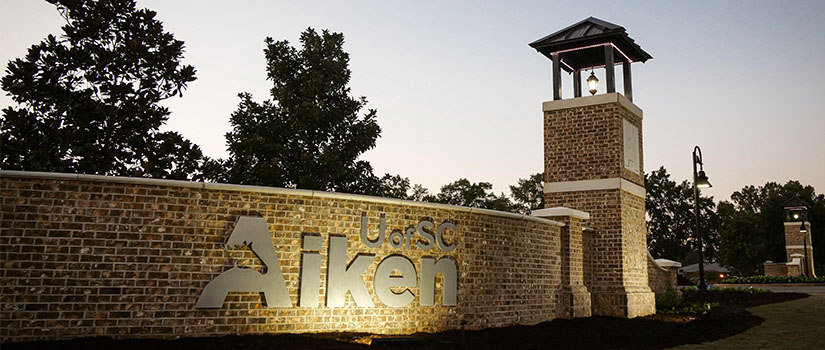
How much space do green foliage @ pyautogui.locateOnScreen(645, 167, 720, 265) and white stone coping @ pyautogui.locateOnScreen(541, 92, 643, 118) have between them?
5575 cm

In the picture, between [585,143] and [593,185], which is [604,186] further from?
[585,143]

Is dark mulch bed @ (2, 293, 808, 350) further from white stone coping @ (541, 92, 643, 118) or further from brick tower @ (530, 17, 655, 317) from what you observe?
white stone coping @ (541, 92, 643, 118)

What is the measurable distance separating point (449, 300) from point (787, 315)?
34.8 ft

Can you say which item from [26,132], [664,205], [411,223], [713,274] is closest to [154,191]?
[411,223]

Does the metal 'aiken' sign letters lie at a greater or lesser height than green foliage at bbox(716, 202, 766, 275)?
lesser

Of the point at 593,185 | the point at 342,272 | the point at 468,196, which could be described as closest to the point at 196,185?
the point at 342,272

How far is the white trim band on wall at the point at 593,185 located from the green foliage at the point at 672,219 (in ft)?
183

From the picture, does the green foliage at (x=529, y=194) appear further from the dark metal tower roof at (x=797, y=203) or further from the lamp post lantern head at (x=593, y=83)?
the lamp post lantern head at (x=593, y=83)

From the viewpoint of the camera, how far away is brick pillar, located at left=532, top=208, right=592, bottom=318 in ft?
45.9

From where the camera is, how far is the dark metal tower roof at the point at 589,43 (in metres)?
16.5

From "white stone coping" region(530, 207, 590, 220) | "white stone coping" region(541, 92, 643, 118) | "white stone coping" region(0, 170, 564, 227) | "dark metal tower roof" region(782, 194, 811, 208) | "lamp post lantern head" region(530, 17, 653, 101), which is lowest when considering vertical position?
"white stone coping" region(0, 170, 564, 227)

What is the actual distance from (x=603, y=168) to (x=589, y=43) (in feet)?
11.5

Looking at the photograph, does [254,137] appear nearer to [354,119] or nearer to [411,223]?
[354,119]

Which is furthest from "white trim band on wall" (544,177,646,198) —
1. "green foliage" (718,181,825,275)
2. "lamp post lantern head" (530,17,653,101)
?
"green foliage" (718,181,825,275)
